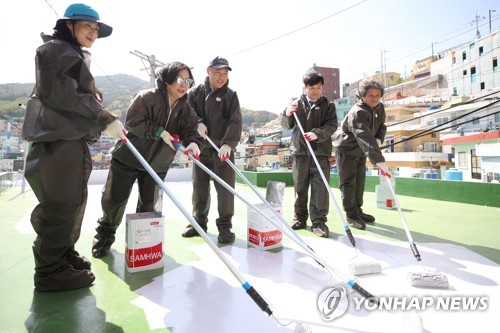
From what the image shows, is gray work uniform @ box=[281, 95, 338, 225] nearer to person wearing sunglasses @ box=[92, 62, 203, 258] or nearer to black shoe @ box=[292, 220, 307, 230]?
black shoe @ box=[292, 220, 307, 230]

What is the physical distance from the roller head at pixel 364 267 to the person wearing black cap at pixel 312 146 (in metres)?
1.08

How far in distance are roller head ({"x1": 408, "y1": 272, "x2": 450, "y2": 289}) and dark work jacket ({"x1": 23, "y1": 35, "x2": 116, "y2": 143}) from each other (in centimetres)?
216

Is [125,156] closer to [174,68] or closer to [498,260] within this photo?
[174,68]

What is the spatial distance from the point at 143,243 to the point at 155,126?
2.96 feet

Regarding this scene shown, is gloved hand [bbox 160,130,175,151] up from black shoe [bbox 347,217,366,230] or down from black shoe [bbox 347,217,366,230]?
up

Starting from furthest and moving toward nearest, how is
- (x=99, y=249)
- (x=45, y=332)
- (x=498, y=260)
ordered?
(x=99, y=249)
(x=498, y=260)
(x=45, y=332)

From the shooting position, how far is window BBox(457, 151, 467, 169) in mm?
17422

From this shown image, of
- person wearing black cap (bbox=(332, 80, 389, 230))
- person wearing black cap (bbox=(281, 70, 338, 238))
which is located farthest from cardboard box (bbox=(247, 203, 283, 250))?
person wearing black cap (bbox=(332, 80, 389, 230))

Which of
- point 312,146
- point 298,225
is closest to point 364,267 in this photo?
point 298,225

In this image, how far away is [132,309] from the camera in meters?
1.57

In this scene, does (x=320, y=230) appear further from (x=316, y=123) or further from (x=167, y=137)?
(x=167, y=137)

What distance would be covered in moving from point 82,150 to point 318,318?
1714 millimetres

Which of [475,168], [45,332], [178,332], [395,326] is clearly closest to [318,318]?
[395,326]

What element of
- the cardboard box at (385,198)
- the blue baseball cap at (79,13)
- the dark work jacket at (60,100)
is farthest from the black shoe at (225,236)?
the cardboard box at (385,198)
